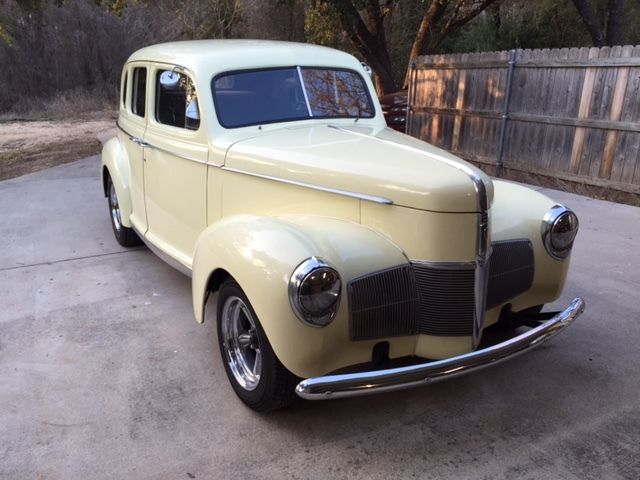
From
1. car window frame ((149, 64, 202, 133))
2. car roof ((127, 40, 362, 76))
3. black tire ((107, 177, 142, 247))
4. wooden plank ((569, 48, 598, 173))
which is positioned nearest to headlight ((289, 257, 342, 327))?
car window frame ((149, 64, 202, 133))

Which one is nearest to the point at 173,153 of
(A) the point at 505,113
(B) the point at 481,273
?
(B) the point at 481,273

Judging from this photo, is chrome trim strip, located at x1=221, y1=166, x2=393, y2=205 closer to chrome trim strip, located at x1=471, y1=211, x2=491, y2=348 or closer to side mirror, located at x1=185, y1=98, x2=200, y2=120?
chrome trim strip, located at x1=471, y1=211, x2=491, y2=348

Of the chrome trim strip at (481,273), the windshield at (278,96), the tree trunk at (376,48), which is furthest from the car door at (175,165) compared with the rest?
the tree trunk at (376,48)

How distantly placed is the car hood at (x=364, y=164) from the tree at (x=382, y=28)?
1061cm

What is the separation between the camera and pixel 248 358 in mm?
3014

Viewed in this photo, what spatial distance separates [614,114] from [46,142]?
1108cm

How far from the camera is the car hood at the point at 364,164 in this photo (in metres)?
2.54

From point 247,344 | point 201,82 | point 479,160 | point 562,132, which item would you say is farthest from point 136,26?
point 247,344

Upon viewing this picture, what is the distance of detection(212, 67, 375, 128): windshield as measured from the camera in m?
3.66

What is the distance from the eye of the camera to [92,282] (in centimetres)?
467

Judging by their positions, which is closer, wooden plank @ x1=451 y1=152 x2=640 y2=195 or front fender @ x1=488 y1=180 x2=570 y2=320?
front fender @ x1=488 y1=180 x2=570 y2=320

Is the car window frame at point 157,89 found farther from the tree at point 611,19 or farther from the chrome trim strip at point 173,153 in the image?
the tree at point 611,19

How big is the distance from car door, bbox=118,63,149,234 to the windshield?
3.43ft

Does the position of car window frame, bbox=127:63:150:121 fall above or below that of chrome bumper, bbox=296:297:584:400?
above
